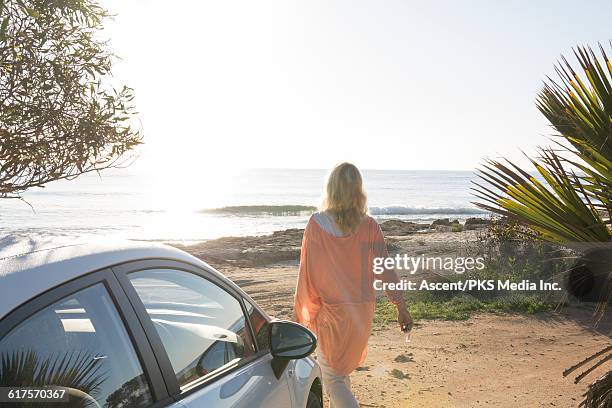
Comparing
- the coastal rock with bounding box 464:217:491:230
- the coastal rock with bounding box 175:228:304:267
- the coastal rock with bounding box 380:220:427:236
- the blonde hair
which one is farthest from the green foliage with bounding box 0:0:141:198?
the coastal rock with bounding box 464:217:491:230

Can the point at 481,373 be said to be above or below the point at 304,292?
below

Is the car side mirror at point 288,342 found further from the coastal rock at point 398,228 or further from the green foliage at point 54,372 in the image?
the coastal rock at point 398,228

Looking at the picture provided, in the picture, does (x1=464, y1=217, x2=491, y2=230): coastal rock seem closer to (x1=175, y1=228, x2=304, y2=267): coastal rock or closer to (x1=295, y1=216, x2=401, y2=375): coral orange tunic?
(x1=175, y1=228, x2=304, y2=267): coastal rock

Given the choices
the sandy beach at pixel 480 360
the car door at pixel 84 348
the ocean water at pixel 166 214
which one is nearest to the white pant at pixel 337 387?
the sandy beach at pixel 480 360

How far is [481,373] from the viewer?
6789mm

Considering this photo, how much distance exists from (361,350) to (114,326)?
115 inches

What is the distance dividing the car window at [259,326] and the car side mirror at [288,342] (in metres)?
0.08

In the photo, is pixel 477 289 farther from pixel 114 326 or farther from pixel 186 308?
pixel 114 326

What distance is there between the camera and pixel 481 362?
7.16 metres

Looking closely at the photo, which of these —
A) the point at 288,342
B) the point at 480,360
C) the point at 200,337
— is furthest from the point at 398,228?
the point at 200,337

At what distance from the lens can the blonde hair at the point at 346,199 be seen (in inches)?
180

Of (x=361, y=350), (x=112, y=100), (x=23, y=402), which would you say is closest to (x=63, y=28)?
(x=112, y=100)

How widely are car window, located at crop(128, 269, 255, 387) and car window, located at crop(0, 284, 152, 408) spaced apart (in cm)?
21

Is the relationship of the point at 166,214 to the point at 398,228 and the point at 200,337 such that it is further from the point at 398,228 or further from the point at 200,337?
the point at 200,337
